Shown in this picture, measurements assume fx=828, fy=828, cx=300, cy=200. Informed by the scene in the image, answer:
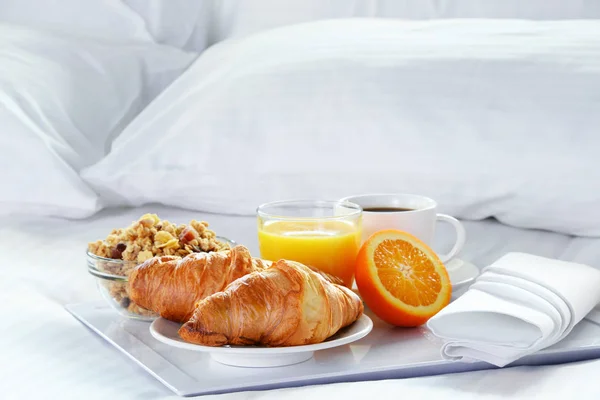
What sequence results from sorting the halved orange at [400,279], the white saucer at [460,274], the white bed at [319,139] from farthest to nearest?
the white bed at [319,139], the white saucer at [460,274], the halved orange at [400,279]

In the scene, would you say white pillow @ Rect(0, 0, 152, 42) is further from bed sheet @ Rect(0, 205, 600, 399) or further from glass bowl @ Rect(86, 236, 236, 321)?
glass bowl @ Rect(86, 236, 236, 321)

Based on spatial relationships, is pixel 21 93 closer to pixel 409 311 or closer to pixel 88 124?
pixel 88 124

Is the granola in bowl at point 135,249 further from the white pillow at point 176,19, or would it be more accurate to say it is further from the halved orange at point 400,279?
the white pillow at point 176,19

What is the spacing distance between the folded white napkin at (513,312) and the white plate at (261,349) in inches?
2.6

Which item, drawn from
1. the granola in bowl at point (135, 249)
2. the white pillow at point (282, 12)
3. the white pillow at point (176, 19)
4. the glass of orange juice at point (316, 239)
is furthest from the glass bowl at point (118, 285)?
the white pillow at point (176, 19)

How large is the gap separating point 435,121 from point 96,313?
508 mm

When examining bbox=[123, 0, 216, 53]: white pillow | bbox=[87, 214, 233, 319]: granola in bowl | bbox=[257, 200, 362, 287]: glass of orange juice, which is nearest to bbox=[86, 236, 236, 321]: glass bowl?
bbox=[87, 214, 233, 319]: granola in bowl

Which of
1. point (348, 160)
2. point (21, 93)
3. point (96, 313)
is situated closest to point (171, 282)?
point (96, 313)

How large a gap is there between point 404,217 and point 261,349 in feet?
1.00

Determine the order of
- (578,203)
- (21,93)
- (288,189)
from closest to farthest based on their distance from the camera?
(578,203)
(288,189)
(21,93)

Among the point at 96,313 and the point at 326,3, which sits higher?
the point at 326,3

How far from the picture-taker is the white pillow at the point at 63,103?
1.17m

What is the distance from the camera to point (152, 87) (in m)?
1.53

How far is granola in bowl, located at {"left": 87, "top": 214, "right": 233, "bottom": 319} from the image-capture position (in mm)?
775
